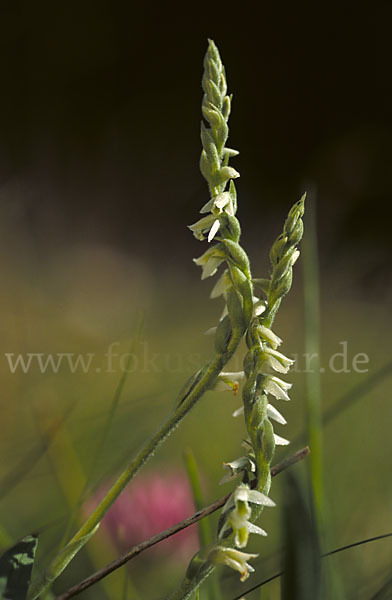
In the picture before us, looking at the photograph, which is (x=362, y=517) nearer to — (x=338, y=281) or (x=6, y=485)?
(x=6, y=485)

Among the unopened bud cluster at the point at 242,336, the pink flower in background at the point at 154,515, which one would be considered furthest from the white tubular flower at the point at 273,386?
the pink flower in background at the point at 154,515

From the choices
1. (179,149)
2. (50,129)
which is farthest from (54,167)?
(179,149)

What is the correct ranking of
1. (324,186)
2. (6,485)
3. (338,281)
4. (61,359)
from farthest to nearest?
1. (324,186)
2. (338,281)
3. (61,359)
4. (6,485)

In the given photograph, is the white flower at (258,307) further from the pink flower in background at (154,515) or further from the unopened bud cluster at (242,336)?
the pink flower in background at (154,515)

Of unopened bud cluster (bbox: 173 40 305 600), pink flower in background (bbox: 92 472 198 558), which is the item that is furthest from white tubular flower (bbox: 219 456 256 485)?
pink flower in background (bbox: 92 472 198 558)

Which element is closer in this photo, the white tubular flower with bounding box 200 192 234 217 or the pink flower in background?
the white tubular flower with bounding box 200 192 234 217

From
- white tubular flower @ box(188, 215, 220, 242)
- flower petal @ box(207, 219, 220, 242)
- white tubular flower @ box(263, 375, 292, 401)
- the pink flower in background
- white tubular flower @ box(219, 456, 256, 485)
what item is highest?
white tubular flower @ box(188, 215, 220, 242)

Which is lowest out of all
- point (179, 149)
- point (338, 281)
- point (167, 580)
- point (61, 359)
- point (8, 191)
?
point (167, 580)

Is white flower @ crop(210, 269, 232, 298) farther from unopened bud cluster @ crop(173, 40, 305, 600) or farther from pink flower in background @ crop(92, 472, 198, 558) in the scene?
pink flower in background @ crop(92, 472, 198, 558)
